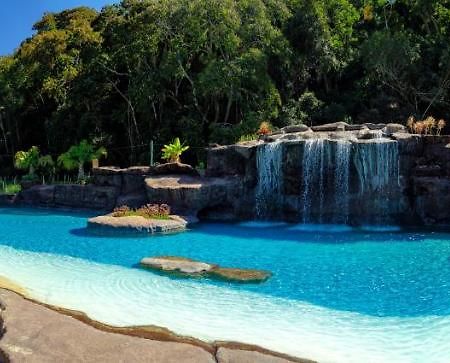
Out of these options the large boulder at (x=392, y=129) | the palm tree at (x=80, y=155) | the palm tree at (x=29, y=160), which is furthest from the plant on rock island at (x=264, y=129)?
the palm tree at (x=29, y=160)

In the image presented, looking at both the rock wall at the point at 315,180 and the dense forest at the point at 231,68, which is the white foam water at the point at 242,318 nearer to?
the rock wall at the point at 315,180

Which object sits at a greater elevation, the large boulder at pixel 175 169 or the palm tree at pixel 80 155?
the palm tree at pixel 80 155

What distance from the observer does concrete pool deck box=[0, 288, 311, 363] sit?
498cm

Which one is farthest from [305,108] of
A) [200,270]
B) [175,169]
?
[200,270]

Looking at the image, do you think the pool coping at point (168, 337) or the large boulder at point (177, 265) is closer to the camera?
the pool coping at point (168, 337)

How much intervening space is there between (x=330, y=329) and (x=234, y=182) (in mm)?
11257

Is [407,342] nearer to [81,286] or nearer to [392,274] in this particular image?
[392,274]

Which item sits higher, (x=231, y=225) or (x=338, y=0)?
(x=338, y=0)

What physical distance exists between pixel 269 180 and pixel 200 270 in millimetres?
8461

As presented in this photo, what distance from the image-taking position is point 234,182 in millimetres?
17797

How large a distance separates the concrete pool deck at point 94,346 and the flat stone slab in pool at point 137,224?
28.2 feet

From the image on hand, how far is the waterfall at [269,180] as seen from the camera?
17641 millimetres

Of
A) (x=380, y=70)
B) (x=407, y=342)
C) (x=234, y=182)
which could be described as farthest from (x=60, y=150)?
(x=407, y=342)

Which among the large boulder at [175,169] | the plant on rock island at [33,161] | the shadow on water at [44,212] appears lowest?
the shadow on water at [44,212]
